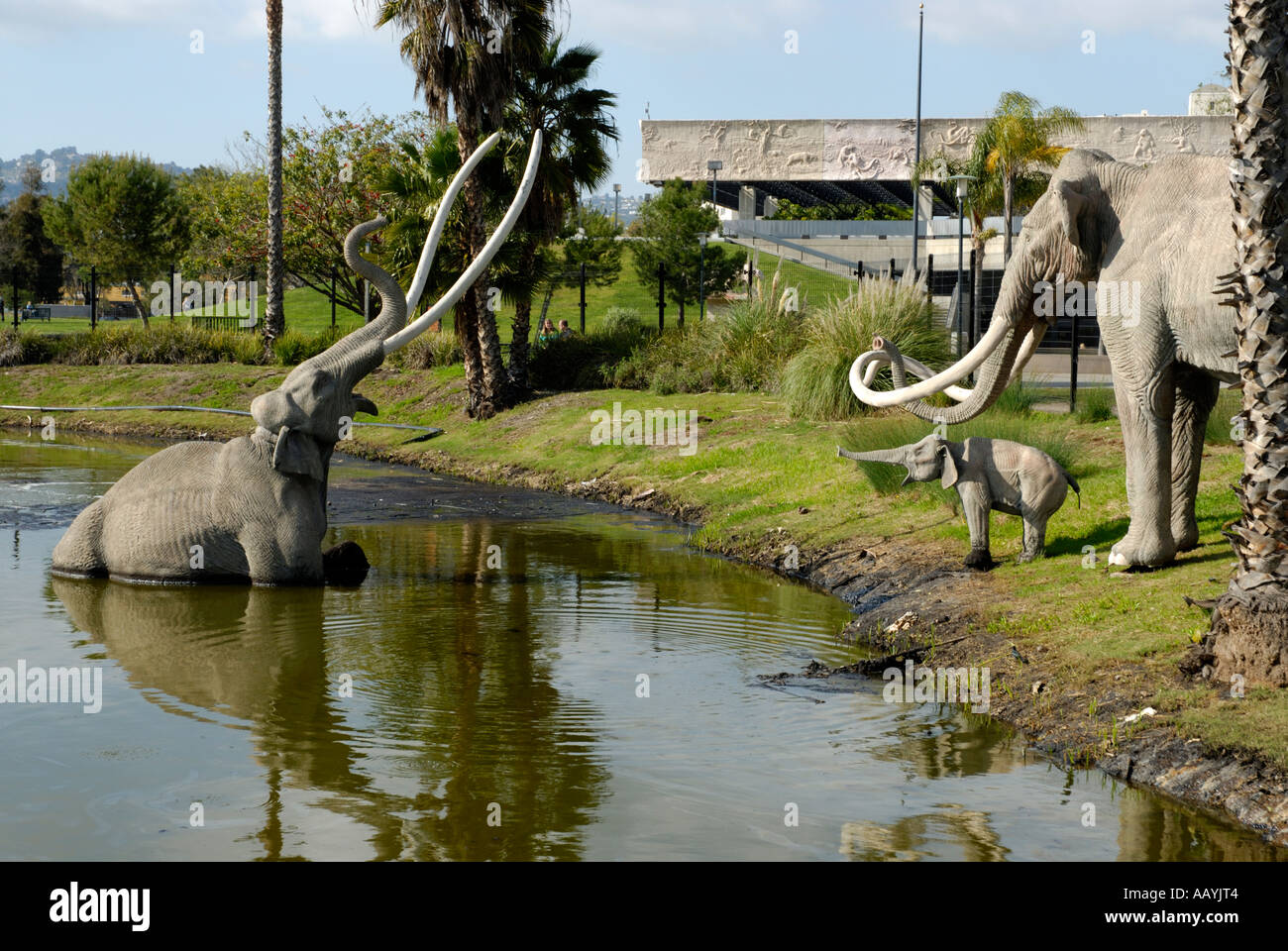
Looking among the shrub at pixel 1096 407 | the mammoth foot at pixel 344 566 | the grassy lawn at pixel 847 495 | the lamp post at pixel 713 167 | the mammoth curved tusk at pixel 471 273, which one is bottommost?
the mammoth foot at pixel 344 566

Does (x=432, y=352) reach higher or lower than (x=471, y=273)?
lower

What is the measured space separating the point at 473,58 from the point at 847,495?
1092 cm

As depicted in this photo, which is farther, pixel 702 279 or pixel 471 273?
pixel 702 279

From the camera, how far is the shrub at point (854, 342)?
17.8 metres

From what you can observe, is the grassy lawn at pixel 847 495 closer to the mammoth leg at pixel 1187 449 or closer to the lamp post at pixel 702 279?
the mammoth leg at pixel 1187 449

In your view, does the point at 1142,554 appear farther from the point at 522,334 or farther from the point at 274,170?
the point at 274,170

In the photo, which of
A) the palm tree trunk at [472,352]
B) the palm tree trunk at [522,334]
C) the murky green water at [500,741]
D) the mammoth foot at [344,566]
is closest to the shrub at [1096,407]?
the murky green water at [500,741]

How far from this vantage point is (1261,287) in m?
7.43

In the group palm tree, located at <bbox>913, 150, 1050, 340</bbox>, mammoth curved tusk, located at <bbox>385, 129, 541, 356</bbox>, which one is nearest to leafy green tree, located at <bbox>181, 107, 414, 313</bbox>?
palm tree, located at <bbox>913, 150, 1050, 340</bbox>

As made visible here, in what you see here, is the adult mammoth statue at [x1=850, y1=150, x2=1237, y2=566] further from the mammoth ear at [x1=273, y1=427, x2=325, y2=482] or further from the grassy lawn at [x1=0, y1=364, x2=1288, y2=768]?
the mammoth ear at [x1=273, y1=427, x2=325, y2=482]

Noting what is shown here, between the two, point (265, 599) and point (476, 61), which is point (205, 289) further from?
point (265, 599)

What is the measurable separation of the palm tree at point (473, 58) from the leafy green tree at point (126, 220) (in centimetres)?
2988

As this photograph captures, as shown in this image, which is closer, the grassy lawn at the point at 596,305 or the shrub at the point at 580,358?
the shrub at the point at 580,358

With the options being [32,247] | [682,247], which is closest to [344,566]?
[682,247]
